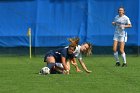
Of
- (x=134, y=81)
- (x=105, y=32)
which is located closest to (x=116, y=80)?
(x=134, y=81)

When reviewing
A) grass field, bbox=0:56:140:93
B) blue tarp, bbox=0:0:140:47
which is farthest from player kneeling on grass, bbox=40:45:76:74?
blue tarp, bbox=0:0:140:47

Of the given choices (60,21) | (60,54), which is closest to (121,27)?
(60,54)

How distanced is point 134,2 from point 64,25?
286 cm

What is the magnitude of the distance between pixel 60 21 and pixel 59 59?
942cm

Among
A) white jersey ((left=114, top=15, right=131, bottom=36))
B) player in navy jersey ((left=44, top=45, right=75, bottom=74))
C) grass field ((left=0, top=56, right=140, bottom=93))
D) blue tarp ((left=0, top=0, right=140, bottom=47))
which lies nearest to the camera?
grass field ((left=0, top=56, right=140, bottom=93))

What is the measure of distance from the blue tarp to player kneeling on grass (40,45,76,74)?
9.05m

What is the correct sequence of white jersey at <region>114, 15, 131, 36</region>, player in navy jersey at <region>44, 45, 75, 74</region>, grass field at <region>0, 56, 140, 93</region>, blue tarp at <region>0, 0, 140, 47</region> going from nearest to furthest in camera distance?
grass field at <region>0, 56, 140, 93</region> → player in navy jersey at <region>44, 45, 75, 74</region> → white jersey at <region>114, 15, 131, 36</region> → blue tarp at <region>0, 0, 140, 47</region>

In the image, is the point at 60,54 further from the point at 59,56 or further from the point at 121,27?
the point at 121,27

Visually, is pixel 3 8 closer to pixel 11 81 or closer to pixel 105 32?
pixel 105 32

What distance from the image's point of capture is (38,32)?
888 inches

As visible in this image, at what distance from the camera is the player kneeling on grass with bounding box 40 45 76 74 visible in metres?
12.9

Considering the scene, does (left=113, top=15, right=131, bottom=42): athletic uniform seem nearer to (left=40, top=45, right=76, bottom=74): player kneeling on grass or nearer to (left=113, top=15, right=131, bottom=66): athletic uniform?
(left=113, top=15, right=131, bottom=66): athletic uniform

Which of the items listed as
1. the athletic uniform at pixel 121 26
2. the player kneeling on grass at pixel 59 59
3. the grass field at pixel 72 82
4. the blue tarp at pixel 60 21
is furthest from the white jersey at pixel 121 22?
the blue tarp at pixel 60 21

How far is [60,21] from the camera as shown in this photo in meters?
22.6
